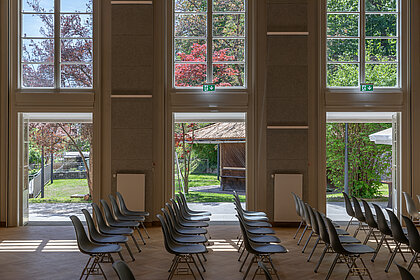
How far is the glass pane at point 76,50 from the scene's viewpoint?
1102 cm

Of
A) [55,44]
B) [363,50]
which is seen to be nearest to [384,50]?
[363,50]

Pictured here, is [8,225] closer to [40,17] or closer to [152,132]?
[152,132]

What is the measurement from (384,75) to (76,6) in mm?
7489

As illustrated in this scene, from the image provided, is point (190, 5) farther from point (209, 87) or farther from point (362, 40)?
point (362, 40)

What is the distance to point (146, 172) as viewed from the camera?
1070 centimetres

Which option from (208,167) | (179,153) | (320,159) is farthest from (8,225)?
(208,167)

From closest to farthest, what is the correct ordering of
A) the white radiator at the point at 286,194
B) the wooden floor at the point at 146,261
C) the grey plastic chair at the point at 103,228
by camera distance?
1. the wooden floor at the point at 146,261
2. the grey plastic chair at the point at 103,228
3. the white radiator at the point at 286,194

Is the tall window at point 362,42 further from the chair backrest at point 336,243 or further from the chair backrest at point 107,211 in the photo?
the chair backrest at point 107,211

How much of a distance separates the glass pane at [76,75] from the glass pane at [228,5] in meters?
3.31

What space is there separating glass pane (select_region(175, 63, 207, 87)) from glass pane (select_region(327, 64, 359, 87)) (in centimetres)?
296

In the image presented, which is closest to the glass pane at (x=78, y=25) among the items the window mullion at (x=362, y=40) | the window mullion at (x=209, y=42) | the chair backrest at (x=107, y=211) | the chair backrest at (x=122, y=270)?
the window mullion at (x=209, y=42)

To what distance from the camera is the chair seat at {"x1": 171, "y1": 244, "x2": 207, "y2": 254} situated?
5699 millimetres

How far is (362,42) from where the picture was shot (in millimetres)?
10977

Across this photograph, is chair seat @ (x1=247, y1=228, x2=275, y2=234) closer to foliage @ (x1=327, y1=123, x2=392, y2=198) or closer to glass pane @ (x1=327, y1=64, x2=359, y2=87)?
glass pane @ (x1=327, y1=64, x2=359, y2=87)
